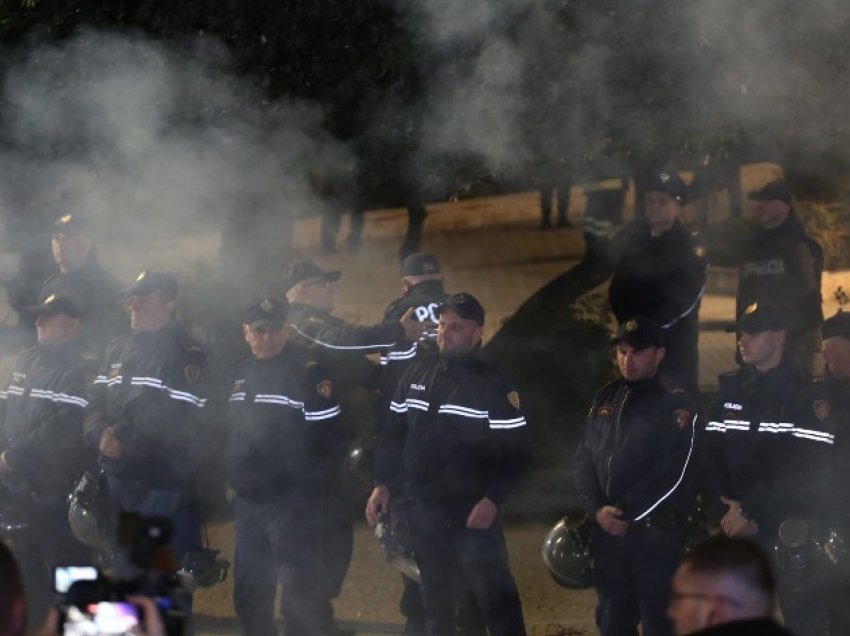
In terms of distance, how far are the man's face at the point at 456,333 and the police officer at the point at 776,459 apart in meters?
1.08

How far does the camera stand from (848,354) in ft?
20.3

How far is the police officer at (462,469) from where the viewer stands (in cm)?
627

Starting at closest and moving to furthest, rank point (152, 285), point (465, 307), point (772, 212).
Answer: point (465, 307), point (152, 285), point (772, 212)

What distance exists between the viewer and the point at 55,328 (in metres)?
7.31

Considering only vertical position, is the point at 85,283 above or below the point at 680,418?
above

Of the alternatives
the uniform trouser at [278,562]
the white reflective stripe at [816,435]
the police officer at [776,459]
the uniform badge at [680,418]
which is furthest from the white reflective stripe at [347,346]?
the white reflective stripe at [816,435]

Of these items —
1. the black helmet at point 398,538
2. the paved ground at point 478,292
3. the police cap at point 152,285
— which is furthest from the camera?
the paved ground at point 478,292

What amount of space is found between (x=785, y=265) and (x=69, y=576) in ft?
16.3

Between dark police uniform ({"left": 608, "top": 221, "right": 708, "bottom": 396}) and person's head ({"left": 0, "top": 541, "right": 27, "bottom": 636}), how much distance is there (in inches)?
175

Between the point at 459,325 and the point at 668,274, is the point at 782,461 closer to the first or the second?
the point at 459,325

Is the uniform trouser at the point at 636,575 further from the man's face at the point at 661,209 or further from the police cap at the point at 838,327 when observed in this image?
the man's face at the point at 661,209

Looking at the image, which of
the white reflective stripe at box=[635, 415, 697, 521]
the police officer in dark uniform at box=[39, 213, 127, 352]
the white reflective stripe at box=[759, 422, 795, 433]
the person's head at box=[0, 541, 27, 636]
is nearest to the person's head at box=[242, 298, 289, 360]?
the police officer in dark uniform at box=[39, 213, 127, 352]

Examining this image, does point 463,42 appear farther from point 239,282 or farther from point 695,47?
point 239,282

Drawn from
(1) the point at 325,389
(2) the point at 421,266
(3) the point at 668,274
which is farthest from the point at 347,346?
(3) the point at 668,274
